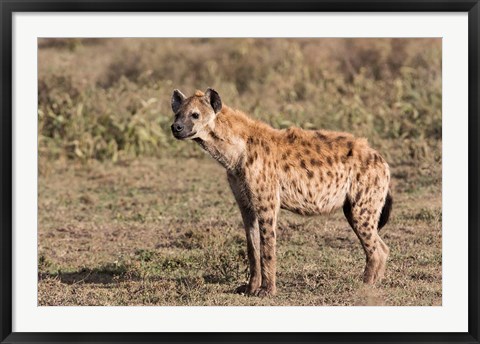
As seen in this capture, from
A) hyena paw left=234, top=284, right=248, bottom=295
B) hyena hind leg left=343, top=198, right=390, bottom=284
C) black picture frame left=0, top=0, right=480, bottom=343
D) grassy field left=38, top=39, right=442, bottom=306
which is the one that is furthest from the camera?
grassy field left=38, top=39, right=442, bottom=306

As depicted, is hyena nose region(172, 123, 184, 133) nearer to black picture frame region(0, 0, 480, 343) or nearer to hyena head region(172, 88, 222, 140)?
hyena head region(172, 88, 222, 140)

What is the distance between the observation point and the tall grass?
12.0 meters

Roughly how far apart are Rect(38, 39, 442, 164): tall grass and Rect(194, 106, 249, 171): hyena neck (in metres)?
4.47

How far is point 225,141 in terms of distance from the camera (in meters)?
6.98

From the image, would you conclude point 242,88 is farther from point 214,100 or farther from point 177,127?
point 177,127

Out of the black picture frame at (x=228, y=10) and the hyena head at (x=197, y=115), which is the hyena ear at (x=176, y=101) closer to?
the hyena head at (x=197, y=115)

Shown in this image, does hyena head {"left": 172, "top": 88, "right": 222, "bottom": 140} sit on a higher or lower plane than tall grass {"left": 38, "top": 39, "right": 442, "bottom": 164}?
lower

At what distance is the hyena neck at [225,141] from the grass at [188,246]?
947 mm

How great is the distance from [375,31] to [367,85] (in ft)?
22.9

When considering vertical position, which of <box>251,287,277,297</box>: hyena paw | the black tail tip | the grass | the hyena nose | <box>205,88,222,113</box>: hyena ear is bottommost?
<box>251,287,277,297</box>: hyena paw

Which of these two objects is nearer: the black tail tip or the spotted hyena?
the spotted hyena

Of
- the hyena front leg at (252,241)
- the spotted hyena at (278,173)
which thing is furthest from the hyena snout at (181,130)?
the hyena front leg at (252,241)

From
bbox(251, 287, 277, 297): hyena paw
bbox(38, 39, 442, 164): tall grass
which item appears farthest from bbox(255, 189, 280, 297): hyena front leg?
bbox(38, 39, 442, 164): tall grass

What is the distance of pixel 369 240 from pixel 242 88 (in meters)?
7.60
